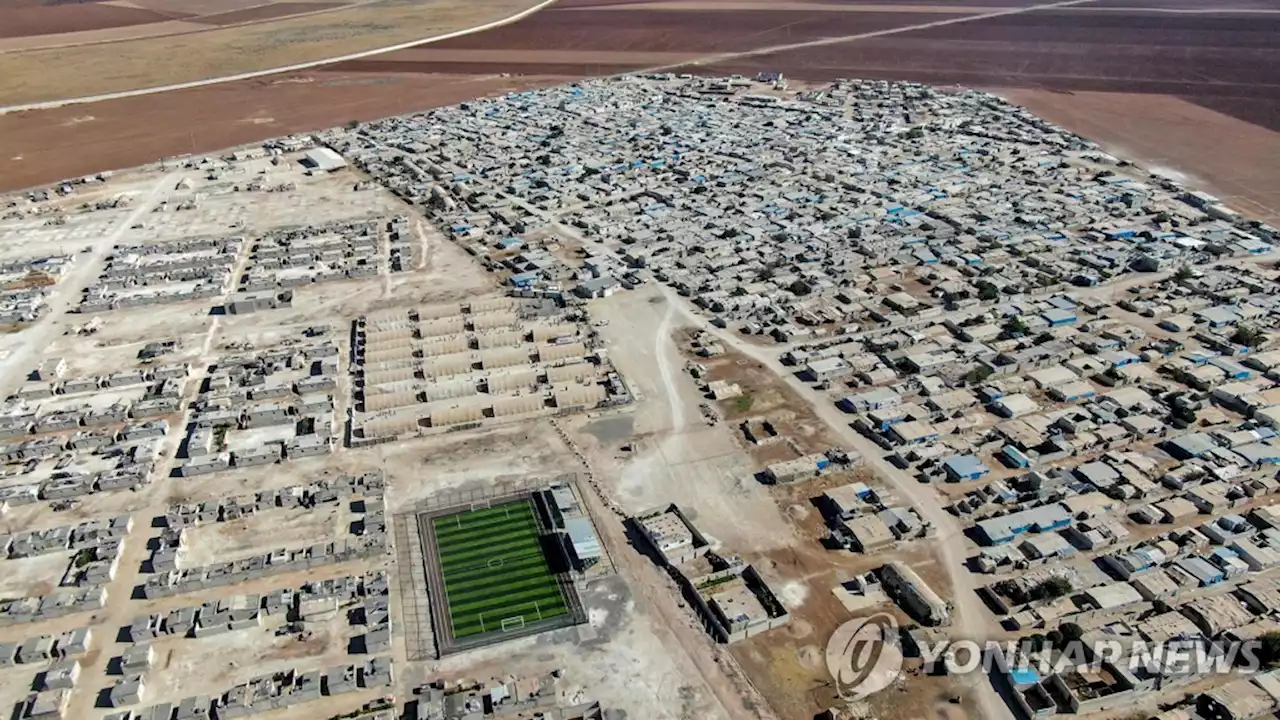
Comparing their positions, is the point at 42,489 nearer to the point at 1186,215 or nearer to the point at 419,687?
the point at 419,687


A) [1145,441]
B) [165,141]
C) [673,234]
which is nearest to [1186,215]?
[1145,441]

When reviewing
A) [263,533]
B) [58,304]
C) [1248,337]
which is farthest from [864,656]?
[58,304]

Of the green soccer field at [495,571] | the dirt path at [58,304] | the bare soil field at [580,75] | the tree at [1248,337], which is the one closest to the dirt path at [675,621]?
the green soccer field at [495,571]

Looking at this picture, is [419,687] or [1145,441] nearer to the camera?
[419,687]

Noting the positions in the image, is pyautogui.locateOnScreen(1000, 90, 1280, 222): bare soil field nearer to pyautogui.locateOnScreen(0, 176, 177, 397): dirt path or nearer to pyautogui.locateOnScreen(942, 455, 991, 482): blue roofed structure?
pyautogui.locateOnScreen(942, 455, 991, 482): blue roofed structure

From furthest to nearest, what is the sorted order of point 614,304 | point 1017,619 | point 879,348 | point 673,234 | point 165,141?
point 165,141
point 673,234
point 614,304
point 879,348
point 1017,619

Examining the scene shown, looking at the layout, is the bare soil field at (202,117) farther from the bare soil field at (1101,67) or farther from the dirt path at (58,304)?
the bare soil field at (1101,67)

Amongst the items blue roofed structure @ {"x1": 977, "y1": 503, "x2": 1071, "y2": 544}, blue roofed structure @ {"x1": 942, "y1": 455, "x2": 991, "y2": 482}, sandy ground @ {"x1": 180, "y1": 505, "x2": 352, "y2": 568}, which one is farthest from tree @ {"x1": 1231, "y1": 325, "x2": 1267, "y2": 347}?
sandy ground @ {"x1": 180, "y1": 505, "x2": 352, "y2": 568}
